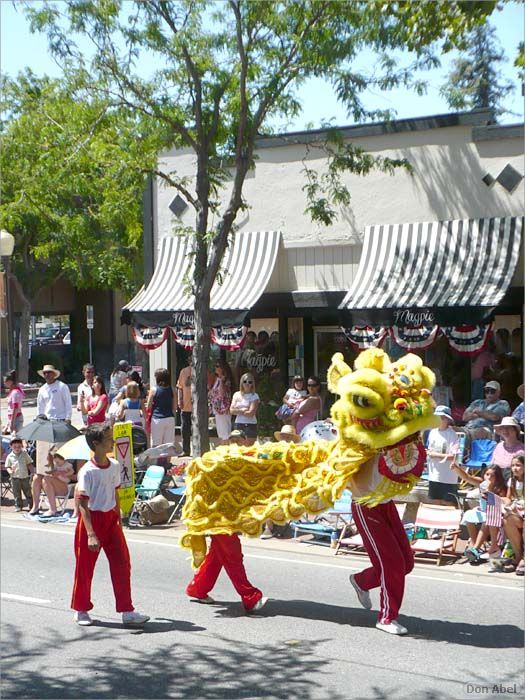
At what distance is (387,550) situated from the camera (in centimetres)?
828

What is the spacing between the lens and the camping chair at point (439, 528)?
444 inches

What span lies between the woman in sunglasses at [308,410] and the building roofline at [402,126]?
4140 millimetres

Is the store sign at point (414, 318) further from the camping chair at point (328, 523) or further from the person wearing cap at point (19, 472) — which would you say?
the person wearing cap at point (19, 472)

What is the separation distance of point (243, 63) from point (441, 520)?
6.73 metres

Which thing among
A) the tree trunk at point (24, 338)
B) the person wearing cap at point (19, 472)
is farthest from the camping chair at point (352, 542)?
the tree trunk at point (24, 338)

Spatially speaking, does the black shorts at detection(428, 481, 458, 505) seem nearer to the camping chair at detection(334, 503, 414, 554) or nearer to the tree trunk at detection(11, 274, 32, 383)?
the camping chair at detection(334, 503, 414, 554)

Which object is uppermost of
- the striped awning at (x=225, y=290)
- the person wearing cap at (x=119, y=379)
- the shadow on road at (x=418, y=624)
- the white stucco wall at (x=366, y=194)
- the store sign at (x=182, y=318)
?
the white stucco wall at (x=366, y=194)

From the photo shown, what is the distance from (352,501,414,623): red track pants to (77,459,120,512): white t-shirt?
210 cm

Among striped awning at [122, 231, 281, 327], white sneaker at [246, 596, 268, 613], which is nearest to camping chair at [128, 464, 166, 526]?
striped awning at [122, 231, 281, 327]

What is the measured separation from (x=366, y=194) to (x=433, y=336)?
3.35 metres

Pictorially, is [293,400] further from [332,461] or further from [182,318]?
[332,461]

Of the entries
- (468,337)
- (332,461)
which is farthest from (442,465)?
(332,461)

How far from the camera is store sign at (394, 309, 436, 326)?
1631cm

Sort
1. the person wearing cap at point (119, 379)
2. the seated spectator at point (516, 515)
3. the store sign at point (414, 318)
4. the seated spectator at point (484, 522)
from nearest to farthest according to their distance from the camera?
the seated spectator at point (516, 515) → the seated spectator at point (484, 522) → the store sign at point (414, 318) → the person wearing cap at point (119, 379)
